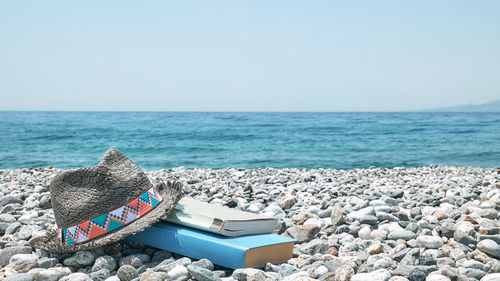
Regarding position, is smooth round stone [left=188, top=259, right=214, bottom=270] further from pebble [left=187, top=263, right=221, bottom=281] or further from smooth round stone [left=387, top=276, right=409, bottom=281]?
smooth round stone [left=387, top=276, right=409, bottom=281]

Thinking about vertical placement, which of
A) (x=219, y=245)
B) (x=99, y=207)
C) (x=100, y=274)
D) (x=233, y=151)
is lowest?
(x=233, y=151)

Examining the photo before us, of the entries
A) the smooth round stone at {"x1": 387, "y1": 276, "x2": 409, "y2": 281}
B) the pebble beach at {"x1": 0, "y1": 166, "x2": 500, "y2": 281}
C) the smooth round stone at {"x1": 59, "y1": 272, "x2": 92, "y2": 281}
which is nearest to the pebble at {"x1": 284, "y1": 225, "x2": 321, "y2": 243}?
the pebble beach at {"x1": 0, "y1": 166, "x2": 500, "y2": 281}

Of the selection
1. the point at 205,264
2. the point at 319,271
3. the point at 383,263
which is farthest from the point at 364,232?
the point at 205,264

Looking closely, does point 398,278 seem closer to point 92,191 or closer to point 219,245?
point 219,245

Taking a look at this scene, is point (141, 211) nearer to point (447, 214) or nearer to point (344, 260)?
point (344, 260)

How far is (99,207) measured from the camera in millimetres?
2121

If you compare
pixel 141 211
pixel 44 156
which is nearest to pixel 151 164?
pixel 44 156

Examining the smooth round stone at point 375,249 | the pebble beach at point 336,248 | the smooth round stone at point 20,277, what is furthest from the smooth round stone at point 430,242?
the smooth round stone at point 20,277

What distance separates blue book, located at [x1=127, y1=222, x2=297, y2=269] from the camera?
195 cm

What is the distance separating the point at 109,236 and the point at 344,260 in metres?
1.15

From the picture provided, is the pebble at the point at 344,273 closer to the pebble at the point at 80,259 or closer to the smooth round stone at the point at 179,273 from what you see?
the smooth round stone at the point at 179,273

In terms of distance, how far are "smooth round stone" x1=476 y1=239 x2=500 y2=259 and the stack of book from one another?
958 millimetres

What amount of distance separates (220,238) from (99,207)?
0.63 metres

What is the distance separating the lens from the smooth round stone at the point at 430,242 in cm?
222
